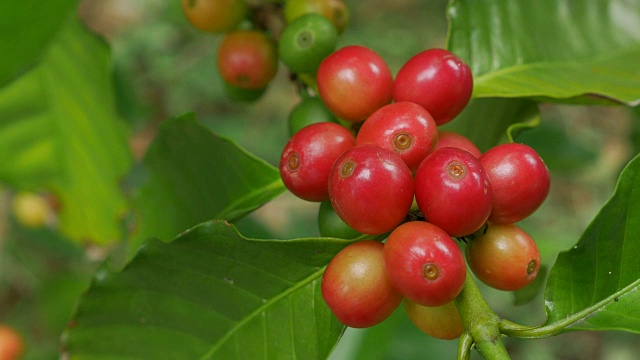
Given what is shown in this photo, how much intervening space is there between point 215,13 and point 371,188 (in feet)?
2.24

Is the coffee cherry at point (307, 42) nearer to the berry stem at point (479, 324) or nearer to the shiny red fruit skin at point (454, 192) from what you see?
the shiny red fruit skin at point (454, 192)

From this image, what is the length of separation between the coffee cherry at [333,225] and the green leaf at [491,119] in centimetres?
44

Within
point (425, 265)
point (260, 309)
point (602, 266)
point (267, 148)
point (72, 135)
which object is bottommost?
point (267, 148)

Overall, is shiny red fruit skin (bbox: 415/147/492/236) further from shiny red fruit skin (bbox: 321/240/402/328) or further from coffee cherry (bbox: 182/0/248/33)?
coffee cherry (bbox: 182/0/248/33)

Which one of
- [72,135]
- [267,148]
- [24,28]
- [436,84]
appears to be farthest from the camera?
A: [267,148]

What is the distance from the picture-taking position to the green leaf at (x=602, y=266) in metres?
0.97

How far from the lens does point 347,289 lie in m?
0.91

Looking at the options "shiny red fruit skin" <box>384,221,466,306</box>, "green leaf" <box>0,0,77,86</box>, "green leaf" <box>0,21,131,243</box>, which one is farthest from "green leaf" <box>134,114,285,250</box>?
"green leaf" <box>0,21,131,243</box>

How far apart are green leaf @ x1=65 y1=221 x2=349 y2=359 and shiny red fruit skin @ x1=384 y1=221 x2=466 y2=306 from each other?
146 mm

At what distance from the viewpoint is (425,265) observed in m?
0.85

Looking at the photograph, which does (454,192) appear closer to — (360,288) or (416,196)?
(416,196)

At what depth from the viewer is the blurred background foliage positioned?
2357 millimetres

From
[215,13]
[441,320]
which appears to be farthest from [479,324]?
[215,13]

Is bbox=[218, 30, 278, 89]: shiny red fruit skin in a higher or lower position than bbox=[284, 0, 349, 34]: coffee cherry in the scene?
lower
